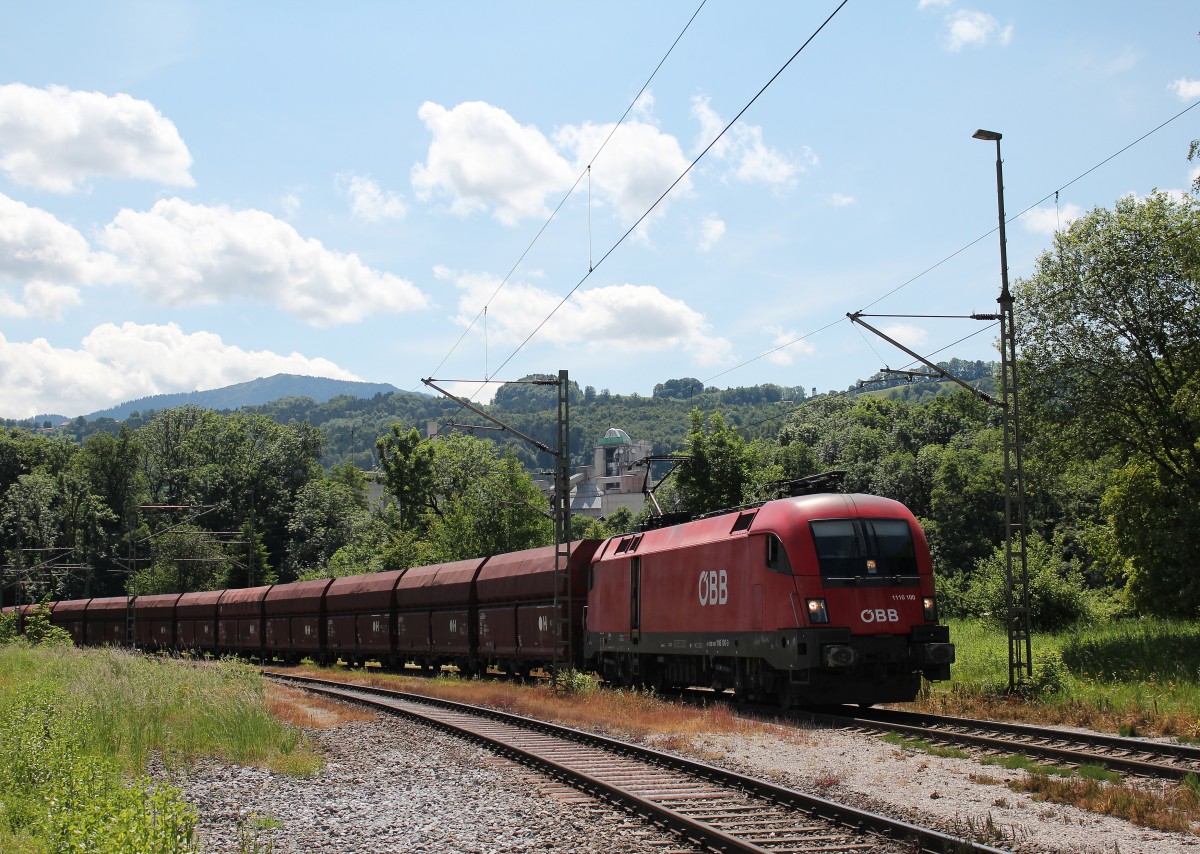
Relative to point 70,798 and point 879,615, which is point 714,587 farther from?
point 70,798

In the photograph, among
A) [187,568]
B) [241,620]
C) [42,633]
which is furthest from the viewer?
[187,568]

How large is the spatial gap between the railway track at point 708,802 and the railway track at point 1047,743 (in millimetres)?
4098

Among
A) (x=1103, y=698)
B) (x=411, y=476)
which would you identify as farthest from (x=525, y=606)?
(x=411, y=476)

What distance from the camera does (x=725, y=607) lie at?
70.3ft

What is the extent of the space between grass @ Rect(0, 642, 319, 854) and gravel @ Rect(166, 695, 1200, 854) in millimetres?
815

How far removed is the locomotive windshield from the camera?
19.3 meters

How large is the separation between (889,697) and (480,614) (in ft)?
60.6

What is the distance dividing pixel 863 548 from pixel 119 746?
12175 millimetres

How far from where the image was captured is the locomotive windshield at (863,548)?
63.3 ft

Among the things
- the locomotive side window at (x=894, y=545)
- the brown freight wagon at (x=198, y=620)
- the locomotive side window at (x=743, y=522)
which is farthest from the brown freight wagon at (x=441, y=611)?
the brown freight wagon at (x=198, y=620)

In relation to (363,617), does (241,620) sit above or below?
below

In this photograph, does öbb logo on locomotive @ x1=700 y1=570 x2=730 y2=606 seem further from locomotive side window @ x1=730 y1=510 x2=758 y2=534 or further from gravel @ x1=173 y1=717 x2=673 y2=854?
gravel @ x1=173 y1=717 x2=673 y2=854

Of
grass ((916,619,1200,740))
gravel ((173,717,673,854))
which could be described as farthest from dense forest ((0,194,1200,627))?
gravel ((173,717,673,854))

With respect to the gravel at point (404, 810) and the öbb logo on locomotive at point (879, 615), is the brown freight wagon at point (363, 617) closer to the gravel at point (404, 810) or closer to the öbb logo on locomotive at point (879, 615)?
the gravel at point (404, 810)
